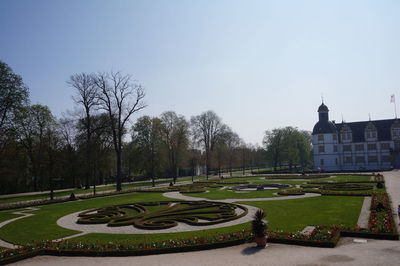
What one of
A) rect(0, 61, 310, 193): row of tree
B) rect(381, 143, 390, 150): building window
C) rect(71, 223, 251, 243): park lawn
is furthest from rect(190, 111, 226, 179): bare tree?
rect(71, 223, 251, 243): park lawn

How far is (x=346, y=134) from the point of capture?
84.2 metres

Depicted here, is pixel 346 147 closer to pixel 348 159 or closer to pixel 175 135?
pixel 348 159

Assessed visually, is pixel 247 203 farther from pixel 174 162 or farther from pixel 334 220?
pixel 174 162

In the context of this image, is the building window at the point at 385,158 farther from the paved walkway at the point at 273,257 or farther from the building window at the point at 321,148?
the paved walkway at the point at 273,257

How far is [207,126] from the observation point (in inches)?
3297

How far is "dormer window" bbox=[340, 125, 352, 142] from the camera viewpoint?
275ft

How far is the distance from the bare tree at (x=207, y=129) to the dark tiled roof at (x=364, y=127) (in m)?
35.0

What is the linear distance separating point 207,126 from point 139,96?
36391 millimetres

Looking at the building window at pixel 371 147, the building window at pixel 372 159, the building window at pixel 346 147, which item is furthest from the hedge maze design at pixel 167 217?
the building window at pixel 371 147

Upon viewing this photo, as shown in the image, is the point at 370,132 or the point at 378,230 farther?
the point at 370,132

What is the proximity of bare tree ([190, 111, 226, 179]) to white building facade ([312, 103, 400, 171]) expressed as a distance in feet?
92.7

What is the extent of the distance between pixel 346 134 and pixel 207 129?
38767 millimetres

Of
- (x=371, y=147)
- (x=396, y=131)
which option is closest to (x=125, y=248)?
(x=371, y=147)

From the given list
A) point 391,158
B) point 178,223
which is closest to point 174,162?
point 178,223
